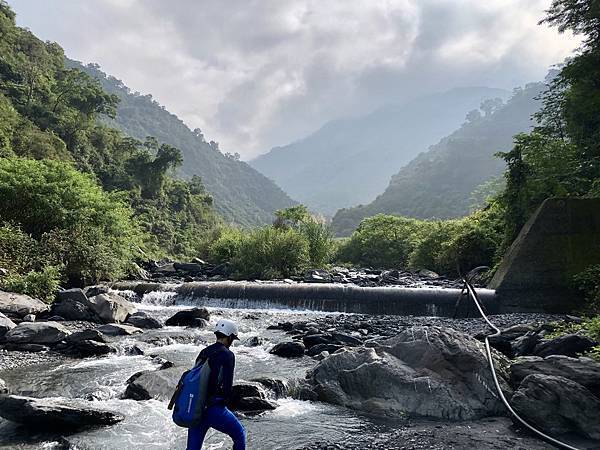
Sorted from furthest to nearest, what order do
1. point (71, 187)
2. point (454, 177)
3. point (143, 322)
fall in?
point (454, 177) → point (71, 187) → point (143, 322)

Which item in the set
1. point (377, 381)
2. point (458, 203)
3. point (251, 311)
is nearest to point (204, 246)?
point (251, 311)

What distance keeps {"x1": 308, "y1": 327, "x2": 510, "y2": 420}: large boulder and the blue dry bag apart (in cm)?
332

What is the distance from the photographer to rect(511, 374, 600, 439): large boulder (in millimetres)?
5386

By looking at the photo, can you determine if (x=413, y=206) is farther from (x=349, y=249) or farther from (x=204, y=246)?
(x=204, y=246)

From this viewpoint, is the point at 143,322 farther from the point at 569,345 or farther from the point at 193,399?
the point at 569,345

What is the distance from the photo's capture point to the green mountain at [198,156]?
127 m

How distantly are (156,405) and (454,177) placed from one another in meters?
114

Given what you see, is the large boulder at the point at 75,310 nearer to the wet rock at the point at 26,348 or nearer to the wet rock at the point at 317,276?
the wet rock at the point at 26,348

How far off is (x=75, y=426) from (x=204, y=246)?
94.4 ft

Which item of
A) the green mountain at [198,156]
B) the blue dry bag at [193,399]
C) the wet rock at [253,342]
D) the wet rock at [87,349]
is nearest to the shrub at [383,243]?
the wet rock at [253,342]

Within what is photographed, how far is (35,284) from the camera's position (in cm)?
1284

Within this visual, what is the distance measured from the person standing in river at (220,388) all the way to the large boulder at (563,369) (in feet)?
15.2

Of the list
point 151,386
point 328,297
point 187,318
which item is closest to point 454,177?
point 328,297

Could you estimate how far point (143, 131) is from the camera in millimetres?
129250
